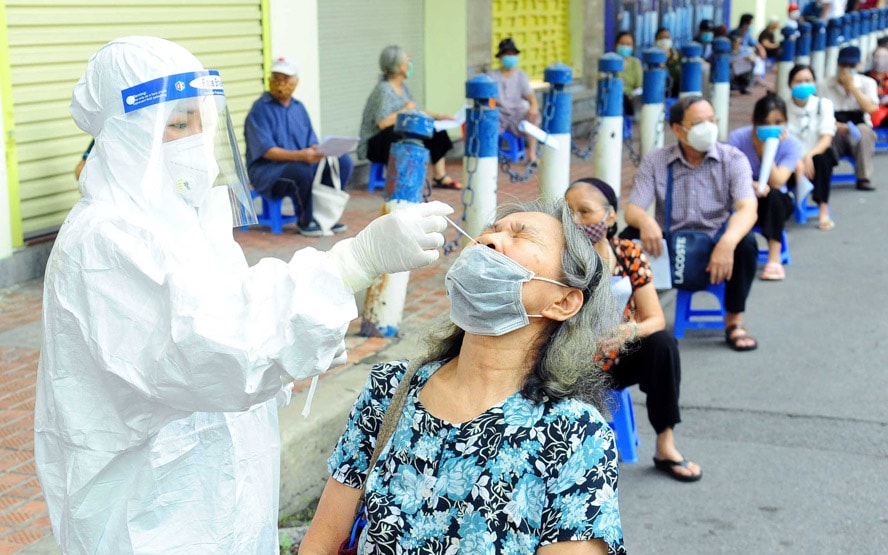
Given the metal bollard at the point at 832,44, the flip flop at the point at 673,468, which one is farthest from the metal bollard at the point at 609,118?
the metal bollard at the point at 832,44

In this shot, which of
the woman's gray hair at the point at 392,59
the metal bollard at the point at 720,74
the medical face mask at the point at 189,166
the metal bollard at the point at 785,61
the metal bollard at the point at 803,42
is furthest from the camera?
the metal bollard at the point at 803,42

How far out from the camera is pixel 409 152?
6066 millimetres

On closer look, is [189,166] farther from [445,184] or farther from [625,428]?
[445,184]

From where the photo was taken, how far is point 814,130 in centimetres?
993

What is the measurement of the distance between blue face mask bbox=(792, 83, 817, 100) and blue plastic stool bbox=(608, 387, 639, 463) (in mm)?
5432

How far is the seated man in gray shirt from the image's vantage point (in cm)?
656

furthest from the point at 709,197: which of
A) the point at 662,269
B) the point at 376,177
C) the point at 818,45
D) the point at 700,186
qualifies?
the point at 818,45

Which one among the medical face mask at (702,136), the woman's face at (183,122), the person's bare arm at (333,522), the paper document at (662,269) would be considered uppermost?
the woman's face at (183,122)

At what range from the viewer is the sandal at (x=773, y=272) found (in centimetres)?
832

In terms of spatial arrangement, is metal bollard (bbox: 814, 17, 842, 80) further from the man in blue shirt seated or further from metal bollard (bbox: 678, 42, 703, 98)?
the man in blue shirt seated

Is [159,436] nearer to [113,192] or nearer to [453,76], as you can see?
[113,192]

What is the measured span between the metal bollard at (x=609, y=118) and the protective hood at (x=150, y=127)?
615 centimetres

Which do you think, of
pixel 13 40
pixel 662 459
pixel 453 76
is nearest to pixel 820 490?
pixel 662 459

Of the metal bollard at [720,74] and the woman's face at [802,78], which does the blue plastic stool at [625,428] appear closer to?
the woman's face at [802,78]
